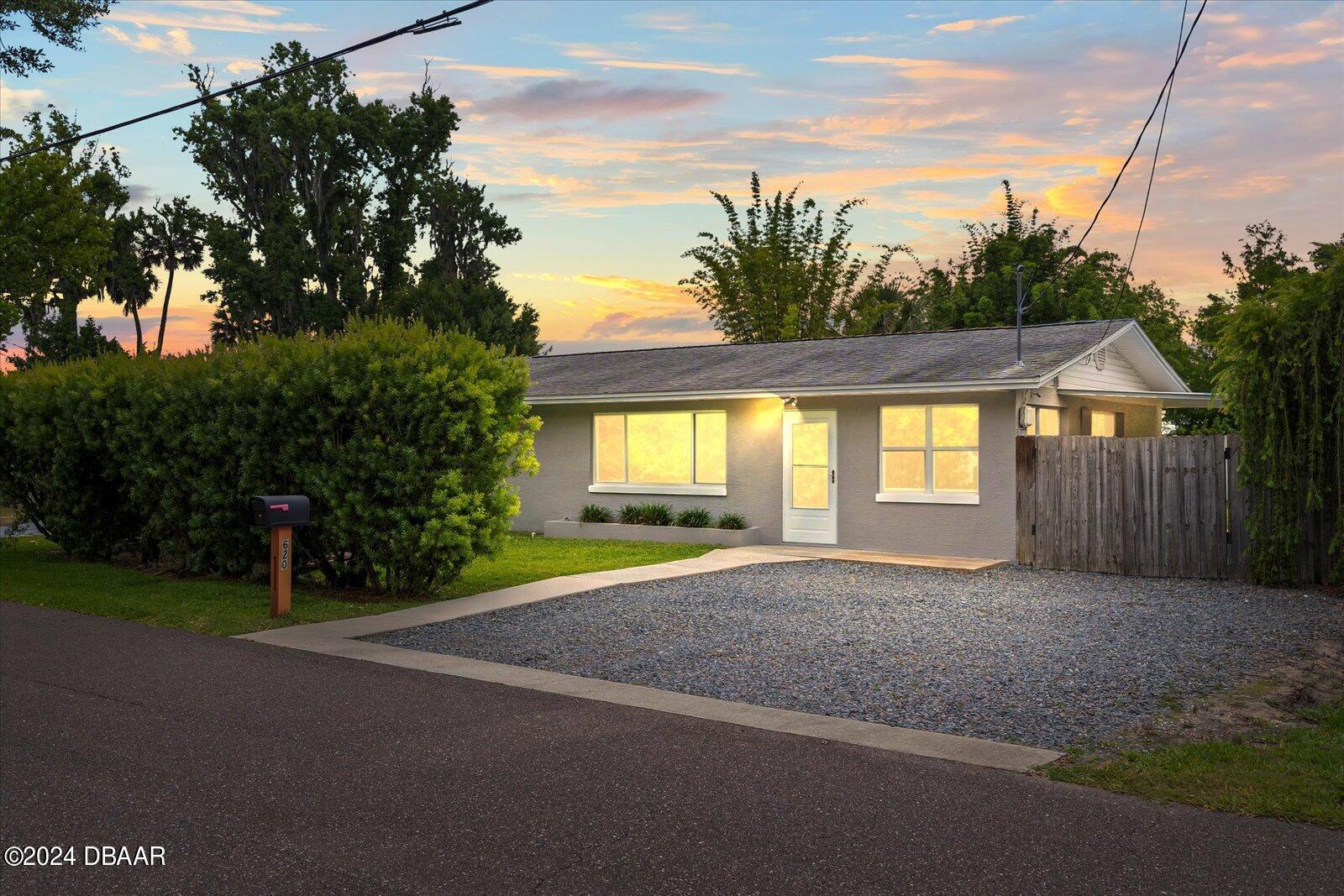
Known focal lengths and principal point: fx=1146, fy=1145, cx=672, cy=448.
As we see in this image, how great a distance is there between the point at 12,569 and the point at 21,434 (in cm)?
266

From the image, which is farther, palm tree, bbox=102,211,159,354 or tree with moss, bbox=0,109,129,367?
palm tree, bbox=102,211,159,354

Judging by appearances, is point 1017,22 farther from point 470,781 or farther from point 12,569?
point 12,569

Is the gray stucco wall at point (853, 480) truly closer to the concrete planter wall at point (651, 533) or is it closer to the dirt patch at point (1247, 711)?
the concrete planter wall at point (651, 533)

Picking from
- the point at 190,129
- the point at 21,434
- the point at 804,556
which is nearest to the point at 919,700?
the point at 804,556

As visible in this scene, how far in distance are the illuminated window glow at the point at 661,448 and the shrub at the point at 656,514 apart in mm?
583

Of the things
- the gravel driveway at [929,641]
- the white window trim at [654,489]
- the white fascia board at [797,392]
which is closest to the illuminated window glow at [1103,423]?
the white fascia board at [797,392]

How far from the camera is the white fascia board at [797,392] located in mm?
16828

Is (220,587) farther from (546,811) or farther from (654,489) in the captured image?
(546,811)

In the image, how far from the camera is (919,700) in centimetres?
830

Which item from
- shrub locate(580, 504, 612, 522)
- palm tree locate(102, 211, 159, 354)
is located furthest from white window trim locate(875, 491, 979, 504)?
palm tree locate(102, 211, 159, 354)

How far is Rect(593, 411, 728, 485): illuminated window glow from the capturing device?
21.1m

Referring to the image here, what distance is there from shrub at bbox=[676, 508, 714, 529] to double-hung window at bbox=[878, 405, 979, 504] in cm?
343

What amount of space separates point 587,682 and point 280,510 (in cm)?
533

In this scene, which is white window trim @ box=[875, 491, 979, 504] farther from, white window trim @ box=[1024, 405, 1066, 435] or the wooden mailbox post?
the wooden mailbox post
